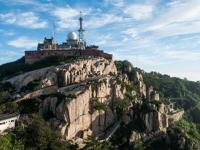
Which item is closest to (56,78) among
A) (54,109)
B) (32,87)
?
(32,87)

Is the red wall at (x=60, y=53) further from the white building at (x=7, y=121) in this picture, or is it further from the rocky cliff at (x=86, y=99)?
the white building at (x=7, y=121)

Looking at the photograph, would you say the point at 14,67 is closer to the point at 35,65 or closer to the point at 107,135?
Answer: the point at 35,65

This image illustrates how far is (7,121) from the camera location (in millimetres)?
114000

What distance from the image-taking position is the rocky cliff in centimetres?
12281

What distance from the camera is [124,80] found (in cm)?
14662

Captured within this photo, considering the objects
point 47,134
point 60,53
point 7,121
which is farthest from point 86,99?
point 60,53

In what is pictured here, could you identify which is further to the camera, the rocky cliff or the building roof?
the rocky cliff

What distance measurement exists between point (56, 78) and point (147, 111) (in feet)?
83.6

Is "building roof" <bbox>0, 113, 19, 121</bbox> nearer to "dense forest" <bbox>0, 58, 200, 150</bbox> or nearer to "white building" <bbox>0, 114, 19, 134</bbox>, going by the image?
"white building" <bbox>0, 114, 19, 134</bbox>

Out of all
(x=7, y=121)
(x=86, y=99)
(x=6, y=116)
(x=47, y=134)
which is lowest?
(x=47, y=134)

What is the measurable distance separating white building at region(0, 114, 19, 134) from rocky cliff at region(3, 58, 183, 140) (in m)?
7.79

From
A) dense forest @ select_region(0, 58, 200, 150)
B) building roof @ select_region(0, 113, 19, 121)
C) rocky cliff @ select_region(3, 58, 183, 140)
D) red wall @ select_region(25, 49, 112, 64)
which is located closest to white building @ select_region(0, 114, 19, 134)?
building roof @ select_region(0, 113, 19, 121)

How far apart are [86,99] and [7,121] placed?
74.3 ft

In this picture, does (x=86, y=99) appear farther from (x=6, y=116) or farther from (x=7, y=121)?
(x=7, y=121)
